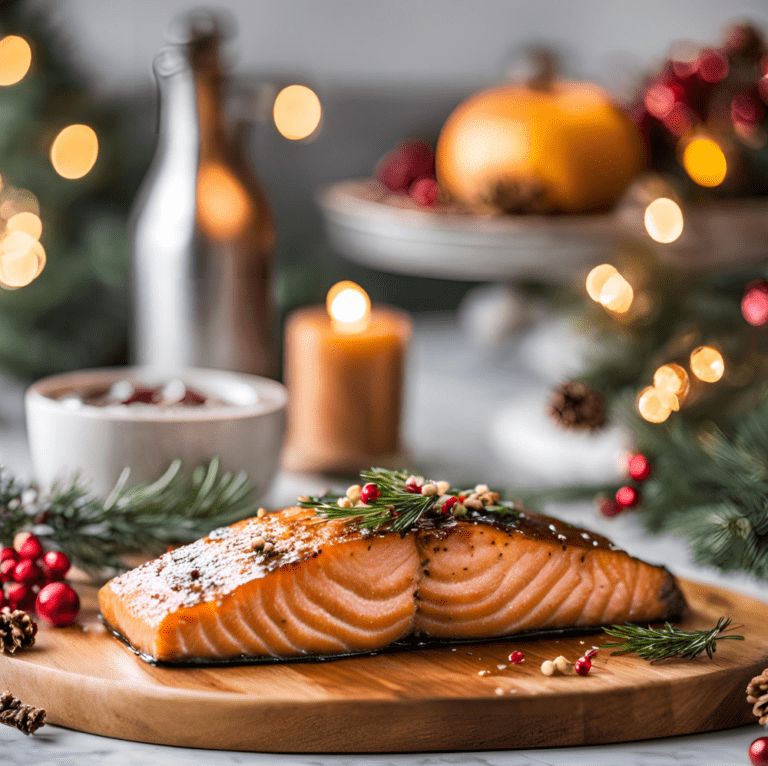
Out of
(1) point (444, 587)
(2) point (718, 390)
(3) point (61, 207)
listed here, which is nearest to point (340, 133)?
(3) point (61, 207)

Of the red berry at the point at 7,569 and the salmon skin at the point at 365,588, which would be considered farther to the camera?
the red berry at the point at 7,569

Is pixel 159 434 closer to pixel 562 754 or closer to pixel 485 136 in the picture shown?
pixel 562 754

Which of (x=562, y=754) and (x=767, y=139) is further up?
(x=767, y=139)

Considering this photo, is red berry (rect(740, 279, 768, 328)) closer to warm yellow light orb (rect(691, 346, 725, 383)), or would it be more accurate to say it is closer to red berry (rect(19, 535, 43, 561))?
warm yellow light orb (rect(691, 346, 725, 383))

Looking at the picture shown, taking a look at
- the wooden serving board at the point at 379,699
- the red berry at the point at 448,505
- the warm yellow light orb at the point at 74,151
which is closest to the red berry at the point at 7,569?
the wooden serving board at the point at 379,699

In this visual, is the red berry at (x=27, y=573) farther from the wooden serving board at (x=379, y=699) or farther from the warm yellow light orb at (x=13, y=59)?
the warm yellow light orb at (x=13, y=59)

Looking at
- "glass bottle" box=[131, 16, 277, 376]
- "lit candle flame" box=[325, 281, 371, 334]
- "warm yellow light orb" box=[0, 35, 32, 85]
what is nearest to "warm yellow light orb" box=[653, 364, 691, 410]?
"lit candle flame" box=[325, 281, 371, 334]

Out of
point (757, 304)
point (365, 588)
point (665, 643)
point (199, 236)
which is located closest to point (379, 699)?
point (365, 588)

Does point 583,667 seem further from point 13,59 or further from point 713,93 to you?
point 13,59
